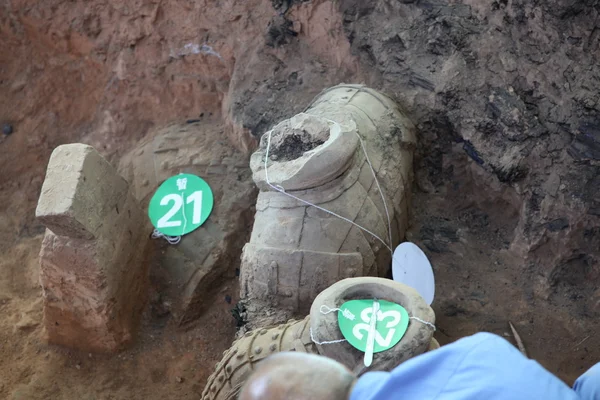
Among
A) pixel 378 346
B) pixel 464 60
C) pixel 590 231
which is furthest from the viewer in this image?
pixel 464 60

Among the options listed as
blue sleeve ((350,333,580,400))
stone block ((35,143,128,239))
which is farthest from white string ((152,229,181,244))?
blue sleeve ((350,333,580,400))

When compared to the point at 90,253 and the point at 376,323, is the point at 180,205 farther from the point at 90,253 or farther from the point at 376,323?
the point at 376,323

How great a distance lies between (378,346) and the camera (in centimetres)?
208

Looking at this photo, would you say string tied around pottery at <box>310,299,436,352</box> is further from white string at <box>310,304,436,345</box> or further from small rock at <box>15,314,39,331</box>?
small rock at <box>15,314,39,331</box>

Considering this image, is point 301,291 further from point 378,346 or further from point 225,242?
point 225,242

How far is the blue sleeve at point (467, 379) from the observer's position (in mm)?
1208

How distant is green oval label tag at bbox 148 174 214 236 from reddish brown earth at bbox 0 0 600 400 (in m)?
0.37

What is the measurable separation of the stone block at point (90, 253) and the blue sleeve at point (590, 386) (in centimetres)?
204

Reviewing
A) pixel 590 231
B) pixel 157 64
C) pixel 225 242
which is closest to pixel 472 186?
pixel 590 231

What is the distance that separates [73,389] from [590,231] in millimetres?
2440

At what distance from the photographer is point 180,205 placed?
3619mm

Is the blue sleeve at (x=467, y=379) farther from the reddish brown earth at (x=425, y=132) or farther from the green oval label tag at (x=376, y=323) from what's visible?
the reddish brown earth at (x=425, y=132)

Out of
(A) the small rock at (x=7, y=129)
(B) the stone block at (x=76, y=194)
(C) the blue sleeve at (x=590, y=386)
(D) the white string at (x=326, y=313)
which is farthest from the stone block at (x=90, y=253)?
(C) the blue sleeve at (x=590, y=386)

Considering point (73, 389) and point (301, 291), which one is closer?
point (301, 291)
